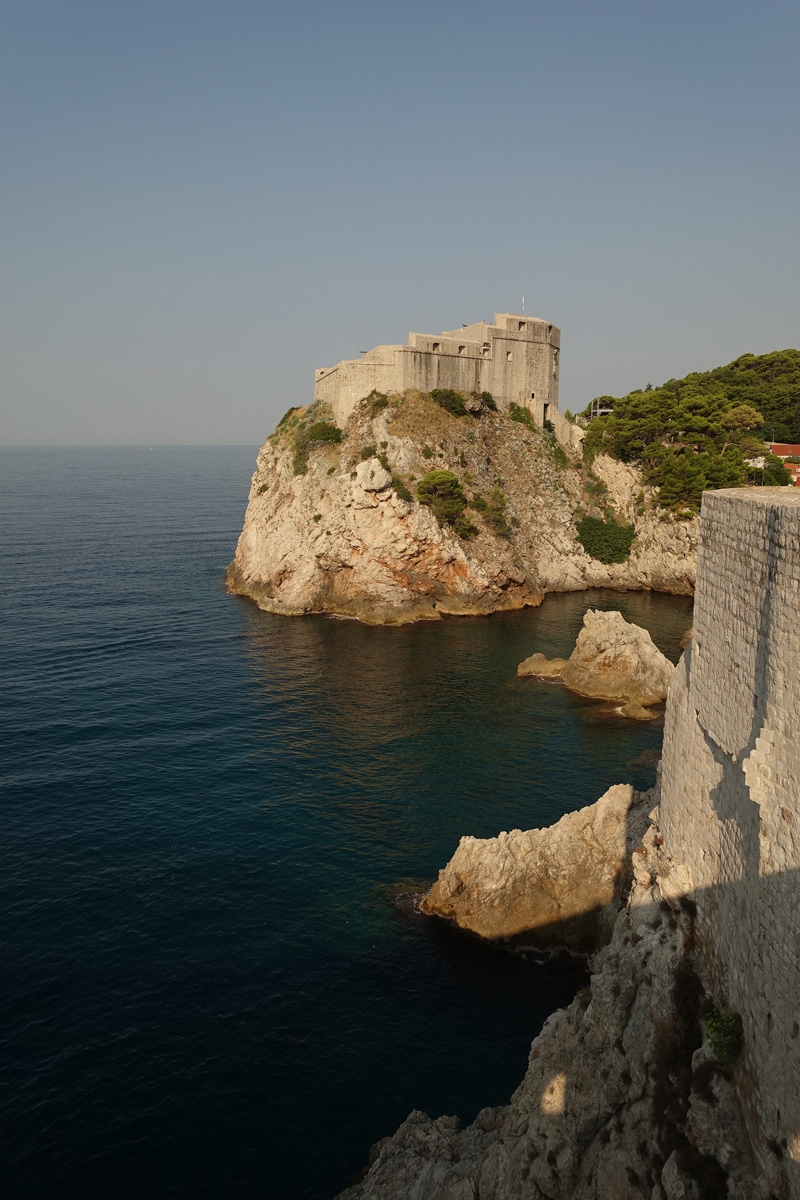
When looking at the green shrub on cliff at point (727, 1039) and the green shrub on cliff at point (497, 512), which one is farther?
the green shrub on cliff at point (497, 512)

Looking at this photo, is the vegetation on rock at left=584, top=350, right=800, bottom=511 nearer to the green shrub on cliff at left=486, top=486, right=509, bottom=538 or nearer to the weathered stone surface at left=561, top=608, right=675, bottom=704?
the green shrub on cliff at left=486, top=486, right=509, bottom=538

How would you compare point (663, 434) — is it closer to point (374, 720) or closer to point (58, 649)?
point (374, 720)

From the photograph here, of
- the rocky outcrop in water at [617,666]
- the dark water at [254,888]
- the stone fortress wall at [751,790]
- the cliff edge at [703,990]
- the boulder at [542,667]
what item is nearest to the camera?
the stone fortress wall at [751,790]

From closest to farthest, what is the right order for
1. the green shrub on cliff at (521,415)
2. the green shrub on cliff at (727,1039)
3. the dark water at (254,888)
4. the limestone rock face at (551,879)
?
the green shrub on cliff at (727,1039)
the dark water at (254,888)
the limestone rock face at (551,879)
the green shrub on cliff at (521,415)

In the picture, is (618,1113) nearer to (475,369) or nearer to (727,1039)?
(727,1039)

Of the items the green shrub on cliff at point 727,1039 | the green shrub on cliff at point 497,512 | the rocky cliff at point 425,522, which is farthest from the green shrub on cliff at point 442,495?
the green shrub on cliff at point 727,1039

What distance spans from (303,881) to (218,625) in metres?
35.8

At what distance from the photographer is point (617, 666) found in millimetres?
44656

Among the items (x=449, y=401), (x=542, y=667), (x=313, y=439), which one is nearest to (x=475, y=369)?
(x=449, y=401)

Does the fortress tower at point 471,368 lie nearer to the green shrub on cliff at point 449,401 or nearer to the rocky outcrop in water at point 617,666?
the green shrub on cliff at point 449,401

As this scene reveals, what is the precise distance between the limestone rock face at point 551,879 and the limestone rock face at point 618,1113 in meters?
6.70

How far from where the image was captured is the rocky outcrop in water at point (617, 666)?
144 ft

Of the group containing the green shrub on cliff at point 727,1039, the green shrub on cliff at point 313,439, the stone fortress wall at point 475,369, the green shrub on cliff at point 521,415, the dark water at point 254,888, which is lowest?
the dark water at point 254,888

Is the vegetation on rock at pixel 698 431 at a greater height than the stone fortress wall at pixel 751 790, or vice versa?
the vegetation on rock at pixel 698 431
